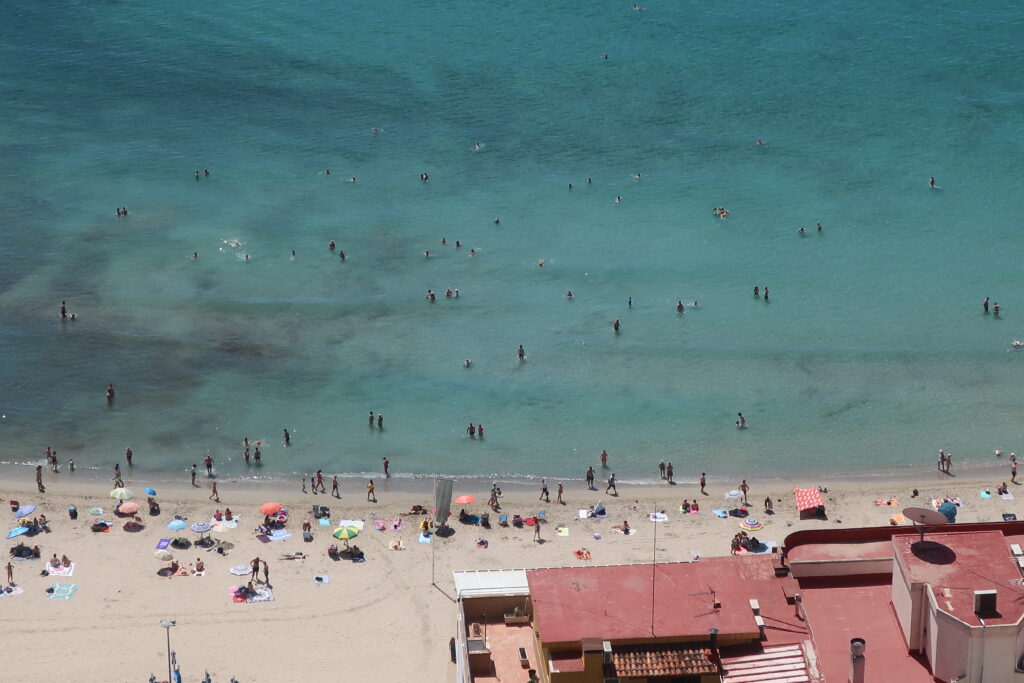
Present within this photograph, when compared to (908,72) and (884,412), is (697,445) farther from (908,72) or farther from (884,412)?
(908,72)

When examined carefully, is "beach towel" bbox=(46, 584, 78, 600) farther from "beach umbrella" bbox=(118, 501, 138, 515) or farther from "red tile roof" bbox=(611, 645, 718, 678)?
"red tile roof" bbox=(611, 645, 718, 678)

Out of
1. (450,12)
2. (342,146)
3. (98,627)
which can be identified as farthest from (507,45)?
(98,627)

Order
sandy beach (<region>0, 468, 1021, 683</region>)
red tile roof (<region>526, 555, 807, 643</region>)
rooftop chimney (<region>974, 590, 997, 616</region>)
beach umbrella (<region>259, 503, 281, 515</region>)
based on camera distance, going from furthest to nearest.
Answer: beach umbrella (<region>259, 503, 281, 515</region>) < sandy beach (<region>0, 468, 1021, 683</region>) < red tile roof (<region>526, 555, 807, 643</region>) < rooftop chimney (<region>974, 590, 997, 616</region>)

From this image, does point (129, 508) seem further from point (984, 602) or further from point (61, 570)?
point (984, 602)

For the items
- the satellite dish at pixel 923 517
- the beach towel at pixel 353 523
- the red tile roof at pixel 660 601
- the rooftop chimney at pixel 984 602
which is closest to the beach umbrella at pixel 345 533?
the beach towel at pixel 353 523

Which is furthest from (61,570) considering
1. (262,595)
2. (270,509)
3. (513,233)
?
(513,233)

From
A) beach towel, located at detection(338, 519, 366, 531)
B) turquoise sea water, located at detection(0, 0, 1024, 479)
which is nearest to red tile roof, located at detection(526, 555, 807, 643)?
beach towel, located at detection(338, 519, 366, 531)

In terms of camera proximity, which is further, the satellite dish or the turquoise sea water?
the turquoise sea water
